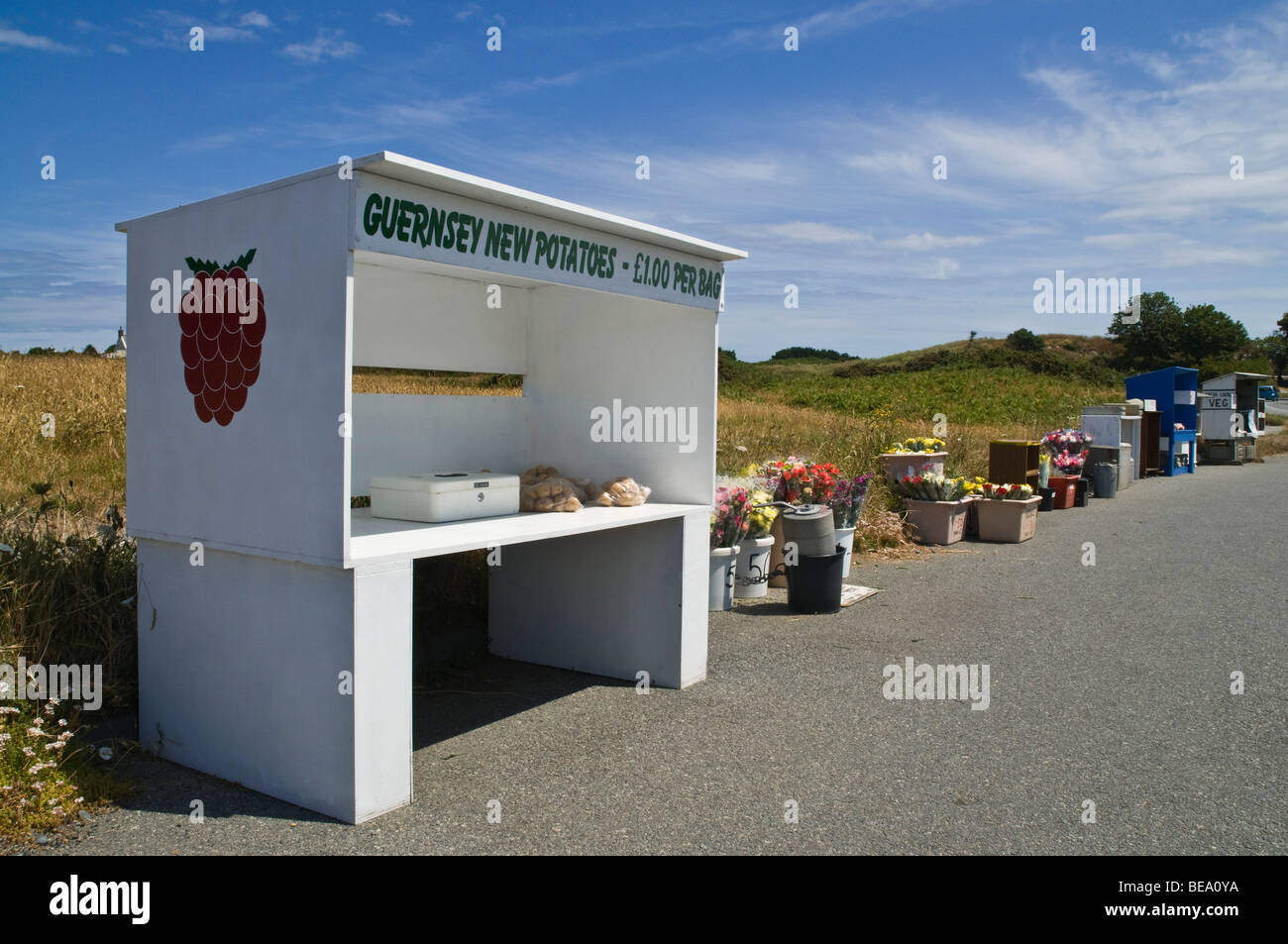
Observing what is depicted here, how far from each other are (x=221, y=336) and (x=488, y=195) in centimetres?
136

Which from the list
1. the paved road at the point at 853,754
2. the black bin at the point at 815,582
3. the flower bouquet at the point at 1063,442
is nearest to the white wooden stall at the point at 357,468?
the paved road at the point at 853,754

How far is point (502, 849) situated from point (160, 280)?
3.10 meters

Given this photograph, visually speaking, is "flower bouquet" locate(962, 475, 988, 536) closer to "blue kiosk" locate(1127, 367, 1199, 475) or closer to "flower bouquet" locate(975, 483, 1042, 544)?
"flower bouquet" locate(975, 483, 1042, 544)

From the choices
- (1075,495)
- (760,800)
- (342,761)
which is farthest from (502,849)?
(1075,495)

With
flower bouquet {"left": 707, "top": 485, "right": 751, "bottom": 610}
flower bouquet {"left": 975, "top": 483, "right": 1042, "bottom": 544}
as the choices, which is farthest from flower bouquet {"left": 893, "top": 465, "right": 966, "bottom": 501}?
flower bouquet {"left": 707, "top": 485, "right": 751, "bottom": 610}

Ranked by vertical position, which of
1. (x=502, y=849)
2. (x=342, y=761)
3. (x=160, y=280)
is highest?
(x=160, y=280)

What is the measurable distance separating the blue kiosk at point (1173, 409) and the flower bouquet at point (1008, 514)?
1291 centimetres

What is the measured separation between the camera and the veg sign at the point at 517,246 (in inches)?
158

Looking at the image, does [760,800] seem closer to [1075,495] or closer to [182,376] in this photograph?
[182,376]

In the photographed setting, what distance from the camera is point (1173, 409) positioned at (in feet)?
78.9

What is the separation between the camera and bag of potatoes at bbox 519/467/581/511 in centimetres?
580

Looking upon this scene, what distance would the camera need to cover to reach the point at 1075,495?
17.0 metres

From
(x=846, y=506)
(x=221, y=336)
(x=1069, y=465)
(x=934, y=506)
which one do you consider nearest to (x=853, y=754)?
(x=221, y=336)

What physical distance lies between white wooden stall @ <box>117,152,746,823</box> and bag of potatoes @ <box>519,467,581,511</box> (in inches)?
6.3
